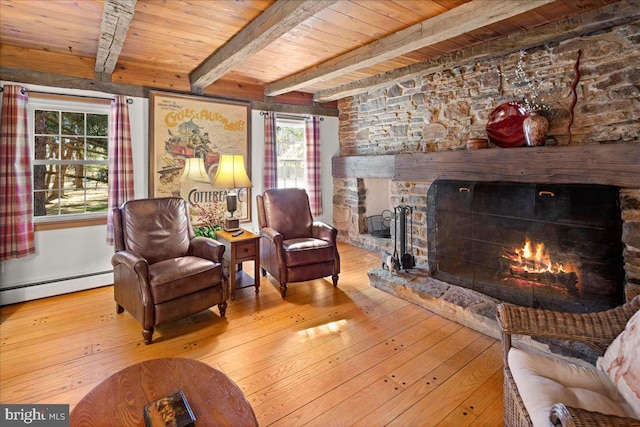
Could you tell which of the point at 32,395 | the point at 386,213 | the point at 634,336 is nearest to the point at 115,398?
the point at 32,395

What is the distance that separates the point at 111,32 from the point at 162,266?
179 centimetres

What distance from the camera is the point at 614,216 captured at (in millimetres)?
2307

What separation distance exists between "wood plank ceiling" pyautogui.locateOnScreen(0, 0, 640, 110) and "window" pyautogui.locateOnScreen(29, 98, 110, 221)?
290 millimetres

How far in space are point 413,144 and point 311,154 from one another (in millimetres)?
1685

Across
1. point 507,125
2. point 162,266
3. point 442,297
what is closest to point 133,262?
point 162,266

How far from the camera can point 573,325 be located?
1.46m

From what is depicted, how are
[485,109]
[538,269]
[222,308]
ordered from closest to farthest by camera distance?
[538,269]
[222,308]
[485,109]

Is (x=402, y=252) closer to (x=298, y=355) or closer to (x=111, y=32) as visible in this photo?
(x=298, y=355)

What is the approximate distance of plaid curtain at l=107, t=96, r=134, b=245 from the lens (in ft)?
11.6

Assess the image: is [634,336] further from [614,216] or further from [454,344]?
[614,216]

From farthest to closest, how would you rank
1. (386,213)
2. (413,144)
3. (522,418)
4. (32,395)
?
(386,213) → (413,144) → (32,395) → (522,418)

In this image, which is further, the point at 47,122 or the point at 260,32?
the point at 47,122

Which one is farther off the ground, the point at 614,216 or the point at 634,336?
the point at 614,216

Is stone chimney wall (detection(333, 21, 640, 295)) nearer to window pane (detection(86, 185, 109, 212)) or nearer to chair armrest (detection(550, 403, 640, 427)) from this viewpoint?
chair armrest (detection(550, 403, 640, 427))
